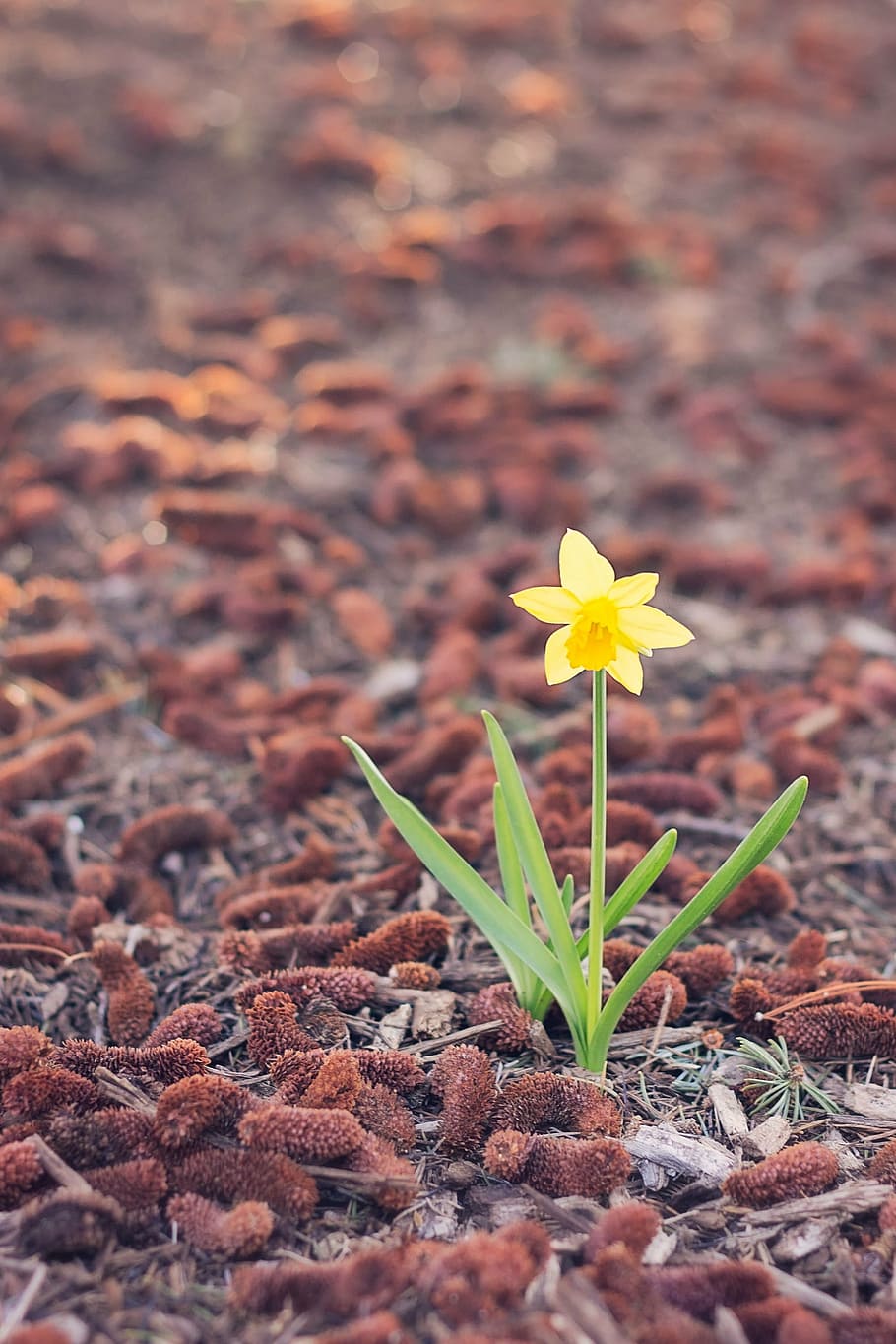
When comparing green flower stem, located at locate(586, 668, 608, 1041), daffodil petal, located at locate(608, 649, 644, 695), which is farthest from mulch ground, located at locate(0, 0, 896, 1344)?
daffodil petal, located at locate(608, 649, 644, 695)

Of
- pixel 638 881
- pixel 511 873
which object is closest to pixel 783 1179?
pixel 638 881

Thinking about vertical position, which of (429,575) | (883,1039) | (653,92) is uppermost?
(653,92)

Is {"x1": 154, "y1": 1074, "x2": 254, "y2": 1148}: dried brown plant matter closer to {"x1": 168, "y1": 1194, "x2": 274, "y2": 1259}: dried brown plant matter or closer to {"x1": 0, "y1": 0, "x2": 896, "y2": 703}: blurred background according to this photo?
{"x1": 168, "y1": 1194, "x2": 274, "y2": 1259}: dried brown plant matter

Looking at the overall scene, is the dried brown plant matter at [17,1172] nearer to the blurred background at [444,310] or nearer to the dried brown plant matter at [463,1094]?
the dried brown plant matter at [463,1094]

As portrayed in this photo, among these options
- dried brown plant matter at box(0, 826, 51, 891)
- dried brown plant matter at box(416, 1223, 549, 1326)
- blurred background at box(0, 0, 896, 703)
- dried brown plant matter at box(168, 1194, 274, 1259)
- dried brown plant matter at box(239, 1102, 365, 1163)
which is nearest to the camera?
dried brown plant matter at box(416, 1223, 549, 1326)

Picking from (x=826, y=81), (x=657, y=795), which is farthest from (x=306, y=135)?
(x=657, y=795)

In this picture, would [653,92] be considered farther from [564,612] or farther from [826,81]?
[564,612]
